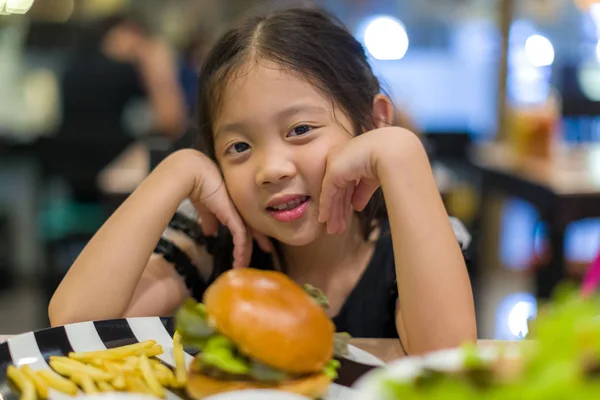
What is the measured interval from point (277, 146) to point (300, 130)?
0.21 feet

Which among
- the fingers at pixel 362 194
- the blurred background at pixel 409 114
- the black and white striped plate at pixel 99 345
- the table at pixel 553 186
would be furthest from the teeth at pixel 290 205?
the table at pixel 553 186

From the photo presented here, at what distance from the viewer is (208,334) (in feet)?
3.26

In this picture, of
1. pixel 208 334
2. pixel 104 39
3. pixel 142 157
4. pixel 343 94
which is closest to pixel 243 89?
pixel 343 94

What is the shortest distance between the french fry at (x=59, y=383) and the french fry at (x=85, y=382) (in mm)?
10

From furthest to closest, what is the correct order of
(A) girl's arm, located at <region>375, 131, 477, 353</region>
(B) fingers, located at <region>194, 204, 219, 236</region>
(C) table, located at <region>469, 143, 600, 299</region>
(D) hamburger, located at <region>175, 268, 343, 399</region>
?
(C) table, located at <region>469, 143, 600, 299</region> < (B) fingers, located at <region>194, 204, 219, 236</region> < (A) girl's arm, located at <region>375, 131, 477, 353</region> < (D) hamburger, located at <region>175, 268, 343, 399</region>

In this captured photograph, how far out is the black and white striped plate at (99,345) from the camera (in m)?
1.06

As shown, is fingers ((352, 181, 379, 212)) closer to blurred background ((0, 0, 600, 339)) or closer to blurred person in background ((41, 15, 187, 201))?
blurred background ((0, 0, 600, 339))

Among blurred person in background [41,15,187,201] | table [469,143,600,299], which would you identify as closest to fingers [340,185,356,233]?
table [469,143,600,299]

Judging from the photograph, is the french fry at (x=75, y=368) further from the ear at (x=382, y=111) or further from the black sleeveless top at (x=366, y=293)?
the ear at (x=382, y=111)

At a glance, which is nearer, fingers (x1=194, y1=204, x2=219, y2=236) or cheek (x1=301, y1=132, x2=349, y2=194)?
cheek (x1=301, y1=132, x2=349, y2=194)

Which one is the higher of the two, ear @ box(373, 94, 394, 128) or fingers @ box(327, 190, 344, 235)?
→ ear @ box(373, 94, 394, 128)

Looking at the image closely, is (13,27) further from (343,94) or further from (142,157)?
(343,94)

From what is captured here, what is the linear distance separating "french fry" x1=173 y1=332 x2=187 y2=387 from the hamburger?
34 mm

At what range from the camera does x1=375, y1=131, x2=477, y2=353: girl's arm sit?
1.19m
